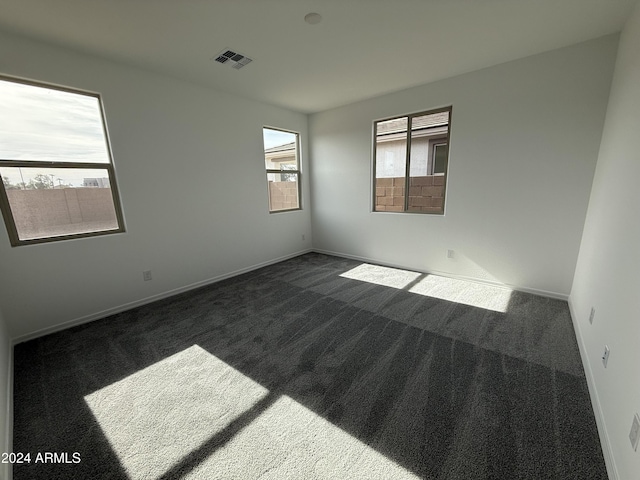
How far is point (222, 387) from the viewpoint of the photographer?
6.00ft

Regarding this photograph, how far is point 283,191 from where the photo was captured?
479cm

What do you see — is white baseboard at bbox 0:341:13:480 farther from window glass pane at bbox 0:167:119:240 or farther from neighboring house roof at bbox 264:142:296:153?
neighboring house roof at bbox 264:142:296:153

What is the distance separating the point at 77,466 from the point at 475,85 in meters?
4.75

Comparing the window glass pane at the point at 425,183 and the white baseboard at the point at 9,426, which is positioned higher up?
the window glass pane at the point at 425,183

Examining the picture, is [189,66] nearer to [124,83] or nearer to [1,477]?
[124,83]

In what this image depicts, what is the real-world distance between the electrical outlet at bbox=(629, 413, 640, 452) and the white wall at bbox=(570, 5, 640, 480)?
1.2 inches

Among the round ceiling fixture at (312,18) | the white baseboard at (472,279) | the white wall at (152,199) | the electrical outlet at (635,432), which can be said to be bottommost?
the white baseboard at (472,279)

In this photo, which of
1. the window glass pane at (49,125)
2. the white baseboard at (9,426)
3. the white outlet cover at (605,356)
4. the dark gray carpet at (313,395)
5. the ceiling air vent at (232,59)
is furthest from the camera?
the ceiling air vent at (232,59)

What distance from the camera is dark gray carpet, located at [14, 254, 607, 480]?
1.32 m

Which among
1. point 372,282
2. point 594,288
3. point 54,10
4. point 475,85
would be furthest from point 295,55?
point 594,288

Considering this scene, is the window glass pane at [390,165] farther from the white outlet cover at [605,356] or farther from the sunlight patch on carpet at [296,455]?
the sunlight patch on carpet at [296,455]

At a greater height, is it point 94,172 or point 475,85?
point 475,85

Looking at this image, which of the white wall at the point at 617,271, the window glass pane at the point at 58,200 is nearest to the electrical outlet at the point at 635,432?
the white wall at the point at 617,271

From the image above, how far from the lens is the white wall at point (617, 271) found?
4.02ft
